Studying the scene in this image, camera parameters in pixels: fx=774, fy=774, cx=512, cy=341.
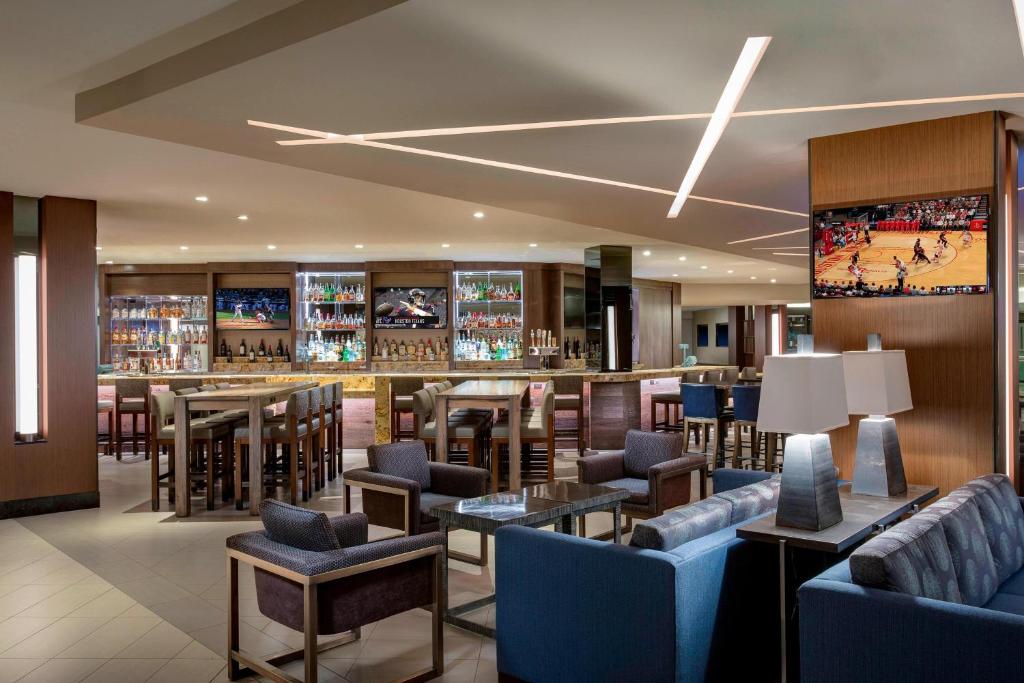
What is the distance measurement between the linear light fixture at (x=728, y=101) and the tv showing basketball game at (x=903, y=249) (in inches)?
32.1

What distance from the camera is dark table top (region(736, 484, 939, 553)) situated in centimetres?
305

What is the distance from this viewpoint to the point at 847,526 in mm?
3289

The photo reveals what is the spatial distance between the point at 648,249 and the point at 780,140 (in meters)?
6.52

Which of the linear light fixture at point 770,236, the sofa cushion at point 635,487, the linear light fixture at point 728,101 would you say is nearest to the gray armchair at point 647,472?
the sofa cushion at point 635,487

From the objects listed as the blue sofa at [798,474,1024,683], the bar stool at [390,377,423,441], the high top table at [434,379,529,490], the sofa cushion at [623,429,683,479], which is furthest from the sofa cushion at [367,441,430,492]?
the bar stool at [390,377,423,441]

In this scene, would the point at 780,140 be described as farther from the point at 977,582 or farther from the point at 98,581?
the point at 98,581

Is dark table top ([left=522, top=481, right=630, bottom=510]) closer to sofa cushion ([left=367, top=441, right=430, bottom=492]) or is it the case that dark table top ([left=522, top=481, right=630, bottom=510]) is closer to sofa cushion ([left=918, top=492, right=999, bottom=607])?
sofa cushion ([left=367, top=441, right=430, bottom=492])

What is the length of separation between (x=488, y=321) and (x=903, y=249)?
839cm

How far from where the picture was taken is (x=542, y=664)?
10.4ft

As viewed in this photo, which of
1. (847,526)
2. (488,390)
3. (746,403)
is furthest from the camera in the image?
(746,403)

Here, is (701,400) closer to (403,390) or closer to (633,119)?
(403,390)

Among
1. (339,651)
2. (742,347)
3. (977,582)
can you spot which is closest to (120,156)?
(339,651)

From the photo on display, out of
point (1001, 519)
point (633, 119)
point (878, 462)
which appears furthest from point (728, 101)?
point (1001, 519)

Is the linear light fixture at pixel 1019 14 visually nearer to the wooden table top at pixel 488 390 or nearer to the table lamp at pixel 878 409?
the table lamp at pixel 878 409
